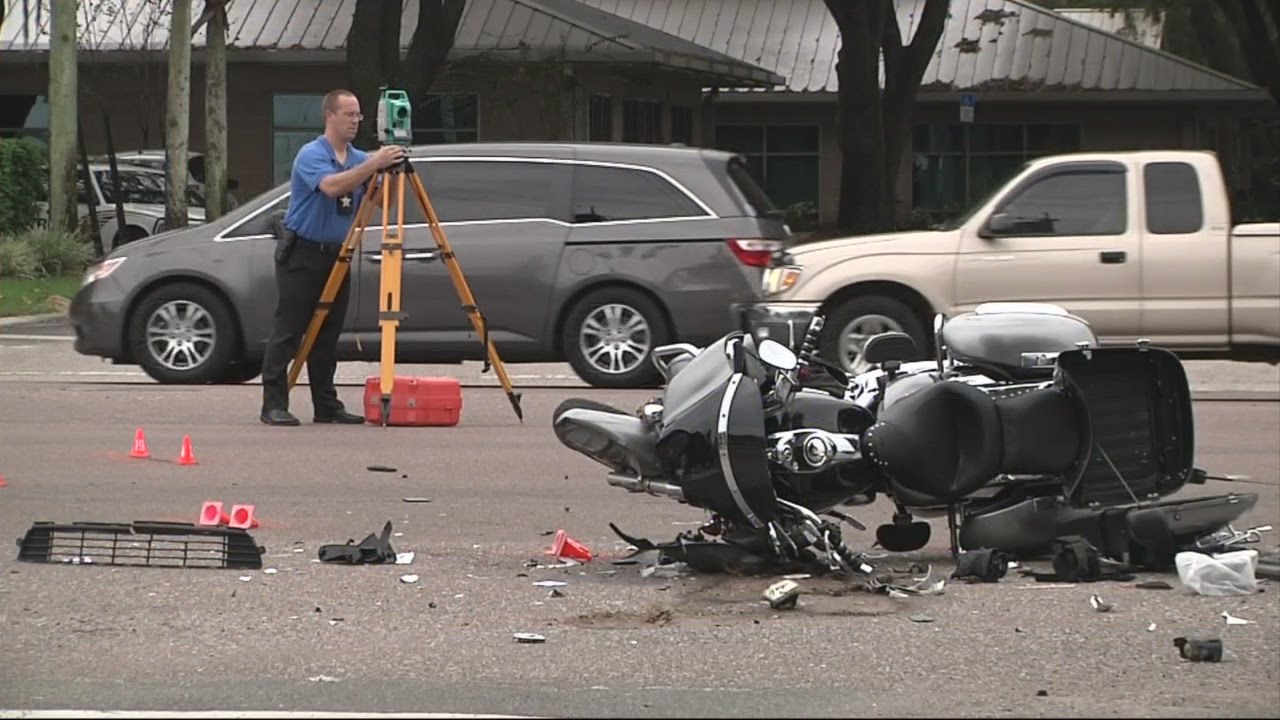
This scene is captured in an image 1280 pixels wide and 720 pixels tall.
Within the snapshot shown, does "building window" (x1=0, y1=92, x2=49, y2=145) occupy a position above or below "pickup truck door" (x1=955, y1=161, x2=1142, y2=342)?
above

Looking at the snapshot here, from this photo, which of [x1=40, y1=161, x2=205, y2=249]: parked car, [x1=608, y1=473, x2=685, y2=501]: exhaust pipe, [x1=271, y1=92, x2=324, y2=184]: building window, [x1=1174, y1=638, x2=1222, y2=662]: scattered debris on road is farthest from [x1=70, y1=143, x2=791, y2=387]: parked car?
[x1=271, y1=92, x2=324, y2=184]: building window

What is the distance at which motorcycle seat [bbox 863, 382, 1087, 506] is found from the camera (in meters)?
7.54

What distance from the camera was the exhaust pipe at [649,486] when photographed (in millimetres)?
7730

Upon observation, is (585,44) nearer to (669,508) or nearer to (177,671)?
(669,508)

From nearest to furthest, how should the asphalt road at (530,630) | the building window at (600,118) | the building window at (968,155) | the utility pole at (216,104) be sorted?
the asphalt road at (530,630)
the utility pole at (216,104)
the building window at (600,118)
the building window at (968,155)

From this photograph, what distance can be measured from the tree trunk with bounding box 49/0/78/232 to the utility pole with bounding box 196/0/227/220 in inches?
70.8

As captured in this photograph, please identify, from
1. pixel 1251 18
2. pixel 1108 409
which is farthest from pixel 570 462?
pixel 1251 18

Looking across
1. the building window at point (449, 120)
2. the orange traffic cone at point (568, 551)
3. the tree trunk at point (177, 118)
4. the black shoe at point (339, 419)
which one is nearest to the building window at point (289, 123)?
the building window at point (449, 120)

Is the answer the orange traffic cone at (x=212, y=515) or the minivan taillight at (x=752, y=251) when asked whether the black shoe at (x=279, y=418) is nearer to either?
the orange traffic cone at (x=212, y=515)

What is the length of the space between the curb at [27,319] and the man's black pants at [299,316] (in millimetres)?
9460

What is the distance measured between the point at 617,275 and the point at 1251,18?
25.4 meters

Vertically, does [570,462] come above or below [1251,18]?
below

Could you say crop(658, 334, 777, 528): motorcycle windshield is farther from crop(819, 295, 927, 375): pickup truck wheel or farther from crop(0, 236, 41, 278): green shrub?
crop(0, 236, 41, 278): green shrub

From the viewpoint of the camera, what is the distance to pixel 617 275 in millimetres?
15023
